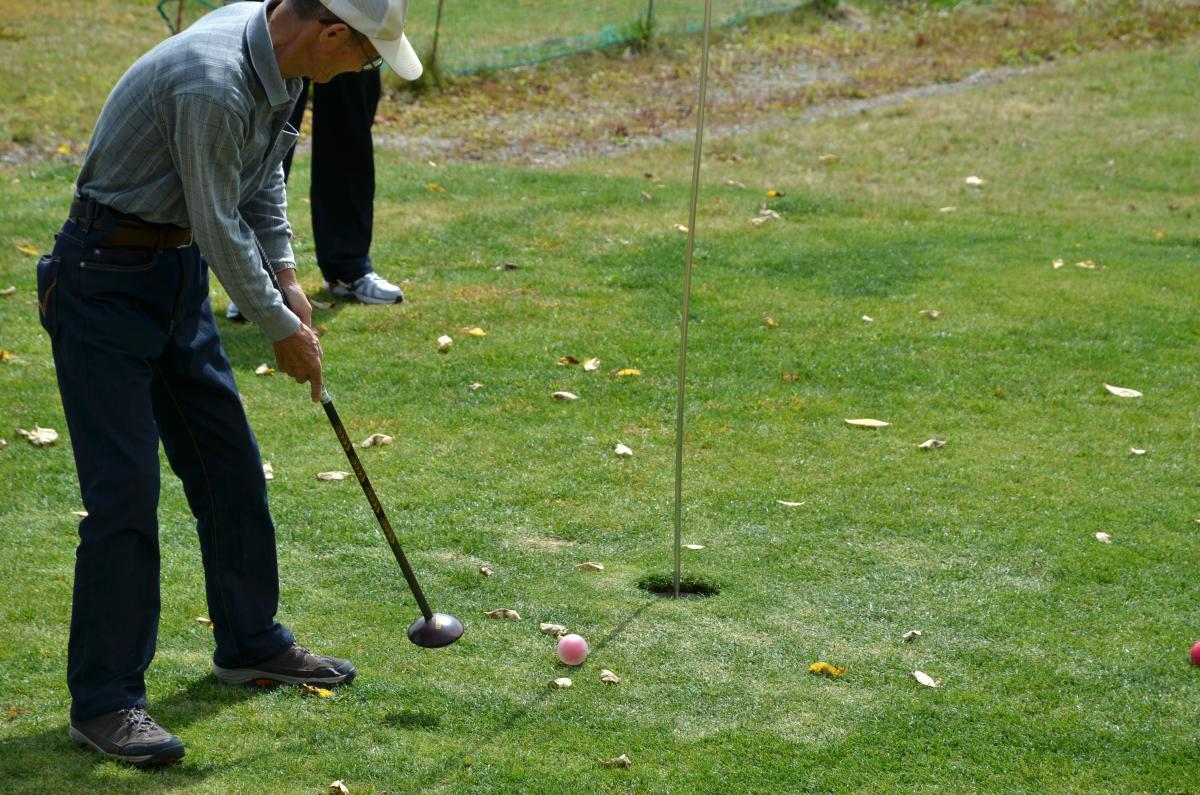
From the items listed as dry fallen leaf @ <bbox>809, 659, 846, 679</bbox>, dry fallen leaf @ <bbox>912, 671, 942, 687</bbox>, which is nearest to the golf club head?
dry fallen leaf @ <bbox>809, 659, 846, 679</bbox>

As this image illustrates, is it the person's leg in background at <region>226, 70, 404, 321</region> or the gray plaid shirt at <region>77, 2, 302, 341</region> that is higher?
the gray plaid shirt at <region>77, 2, 302, 341</region>

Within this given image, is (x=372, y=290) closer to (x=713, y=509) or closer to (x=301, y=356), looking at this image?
(x=713, y=509)

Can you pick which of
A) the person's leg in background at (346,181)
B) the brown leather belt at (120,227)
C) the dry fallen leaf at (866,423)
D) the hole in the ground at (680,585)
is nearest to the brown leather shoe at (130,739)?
the brown leather belt at (120,227)

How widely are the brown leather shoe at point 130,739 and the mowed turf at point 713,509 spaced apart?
0.06 meters

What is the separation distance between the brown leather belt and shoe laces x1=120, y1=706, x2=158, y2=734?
1237mm

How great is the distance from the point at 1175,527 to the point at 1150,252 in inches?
171

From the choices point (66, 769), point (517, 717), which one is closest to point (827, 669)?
point (517, 717)

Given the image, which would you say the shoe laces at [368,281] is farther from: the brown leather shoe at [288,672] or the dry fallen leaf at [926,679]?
the dry fallen leaf at [926,679]

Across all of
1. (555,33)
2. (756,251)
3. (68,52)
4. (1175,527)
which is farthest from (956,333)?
(68,52)

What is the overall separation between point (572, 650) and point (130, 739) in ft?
4.40

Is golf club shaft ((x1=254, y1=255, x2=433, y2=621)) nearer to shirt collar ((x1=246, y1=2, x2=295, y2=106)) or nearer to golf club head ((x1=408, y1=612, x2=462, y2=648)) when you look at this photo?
golf club head ((x1=408, y1=612, x2=462, y2=648))

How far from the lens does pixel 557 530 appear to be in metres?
5.23

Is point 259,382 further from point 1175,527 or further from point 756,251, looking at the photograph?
point 1175,527

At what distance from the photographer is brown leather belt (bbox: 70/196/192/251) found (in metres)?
3.42
